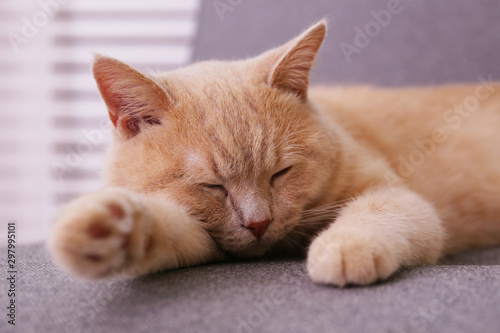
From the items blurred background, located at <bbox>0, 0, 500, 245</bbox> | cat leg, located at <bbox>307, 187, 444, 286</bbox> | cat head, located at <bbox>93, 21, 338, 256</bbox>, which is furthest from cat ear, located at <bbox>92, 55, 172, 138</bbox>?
blurred background, located at <bbox>0, 0, 500, 245</bbox>

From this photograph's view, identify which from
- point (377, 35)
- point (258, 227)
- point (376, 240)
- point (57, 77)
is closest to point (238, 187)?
point (258, 227)

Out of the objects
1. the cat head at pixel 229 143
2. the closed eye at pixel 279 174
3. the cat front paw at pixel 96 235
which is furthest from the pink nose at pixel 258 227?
the cat front paw at pixel 96 235

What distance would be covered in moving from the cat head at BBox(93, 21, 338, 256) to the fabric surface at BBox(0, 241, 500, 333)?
0.19 metres

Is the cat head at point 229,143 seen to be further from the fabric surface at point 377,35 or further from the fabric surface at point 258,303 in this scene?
the fabric surface at point 377,35

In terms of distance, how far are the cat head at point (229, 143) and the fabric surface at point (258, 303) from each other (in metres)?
0.19

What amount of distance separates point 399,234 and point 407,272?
13 centimetres

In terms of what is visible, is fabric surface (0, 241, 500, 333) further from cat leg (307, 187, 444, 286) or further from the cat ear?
the cat ear

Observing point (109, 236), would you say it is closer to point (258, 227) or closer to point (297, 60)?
point (258, 227)

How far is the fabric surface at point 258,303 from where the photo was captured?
0.75 m

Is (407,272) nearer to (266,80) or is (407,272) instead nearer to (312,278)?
(312,278)

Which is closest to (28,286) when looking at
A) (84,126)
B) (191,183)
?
(191,183)

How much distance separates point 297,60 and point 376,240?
25.6 inches

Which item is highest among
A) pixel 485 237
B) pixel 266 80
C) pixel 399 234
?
pixel 266 80

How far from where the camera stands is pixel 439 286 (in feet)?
2.86
